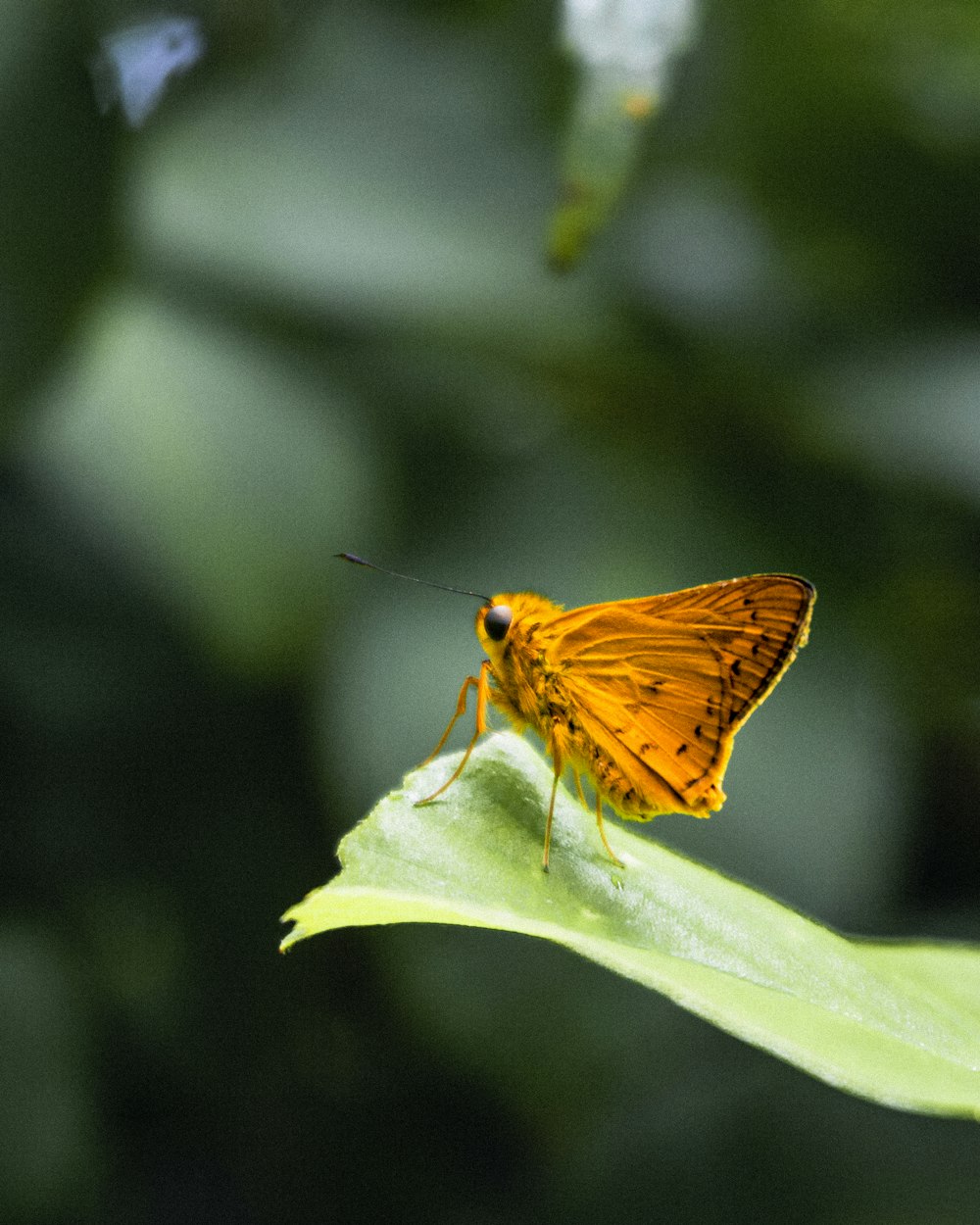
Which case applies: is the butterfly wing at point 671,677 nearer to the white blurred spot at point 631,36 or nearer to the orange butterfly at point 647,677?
the orange butterfly at point 647,677

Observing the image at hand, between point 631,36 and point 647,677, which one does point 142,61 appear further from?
point 647,677

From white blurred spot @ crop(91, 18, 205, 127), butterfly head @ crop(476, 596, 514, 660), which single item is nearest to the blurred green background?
white blurred spot @ crop(91, 18, 205, 127)

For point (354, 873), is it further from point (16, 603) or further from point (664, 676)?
point (16, 603)

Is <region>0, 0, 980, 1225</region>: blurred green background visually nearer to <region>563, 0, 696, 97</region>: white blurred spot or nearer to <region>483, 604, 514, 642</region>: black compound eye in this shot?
<region>563, 0, 696, 97</region>: white blurred spot

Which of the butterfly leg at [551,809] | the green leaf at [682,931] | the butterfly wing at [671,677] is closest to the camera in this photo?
the green leaf at [682,931]

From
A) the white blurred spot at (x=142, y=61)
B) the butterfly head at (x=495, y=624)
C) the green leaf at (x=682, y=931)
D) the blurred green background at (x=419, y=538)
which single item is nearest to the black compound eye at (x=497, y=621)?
the butterfly head at (x=495, y=624)

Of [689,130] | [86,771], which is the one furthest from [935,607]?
[86,771]

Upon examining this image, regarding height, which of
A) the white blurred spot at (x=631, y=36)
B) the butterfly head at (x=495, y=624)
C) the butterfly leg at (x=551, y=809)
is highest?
the white blurred spot at (x=631, y=36)
